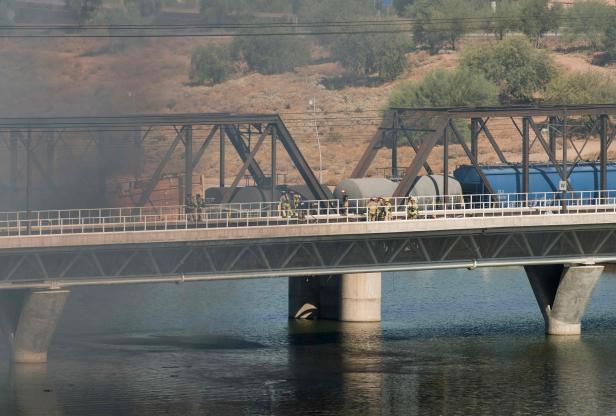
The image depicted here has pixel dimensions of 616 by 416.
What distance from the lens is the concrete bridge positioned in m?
84.8

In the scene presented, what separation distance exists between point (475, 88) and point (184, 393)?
371 feet

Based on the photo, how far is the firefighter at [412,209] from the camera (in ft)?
301

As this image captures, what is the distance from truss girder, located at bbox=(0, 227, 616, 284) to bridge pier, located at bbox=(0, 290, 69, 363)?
1150 millimetres

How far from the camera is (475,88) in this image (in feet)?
616

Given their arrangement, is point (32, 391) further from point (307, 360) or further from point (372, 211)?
point (372, 211)

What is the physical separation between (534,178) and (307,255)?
80.6 ft

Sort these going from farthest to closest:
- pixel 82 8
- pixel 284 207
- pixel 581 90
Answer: pixel 581 90 < pixel 82 8 < pixel 284 207

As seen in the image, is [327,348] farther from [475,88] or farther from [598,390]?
[475,88]

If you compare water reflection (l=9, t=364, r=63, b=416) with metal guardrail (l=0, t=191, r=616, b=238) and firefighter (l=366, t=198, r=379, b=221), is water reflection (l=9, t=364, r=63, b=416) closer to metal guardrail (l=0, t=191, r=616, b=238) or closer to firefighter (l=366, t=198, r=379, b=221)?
metal guardrail (l=0, t=191, r=616, b=238)

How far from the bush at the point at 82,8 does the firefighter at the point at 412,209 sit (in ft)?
279

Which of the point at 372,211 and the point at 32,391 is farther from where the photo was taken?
the point at 372,211

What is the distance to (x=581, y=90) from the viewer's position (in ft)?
625

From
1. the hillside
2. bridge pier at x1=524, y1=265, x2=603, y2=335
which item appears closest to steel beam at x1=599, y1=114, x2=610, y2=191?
bridge pier at x1=524, y1=265, x2=603, y2=335

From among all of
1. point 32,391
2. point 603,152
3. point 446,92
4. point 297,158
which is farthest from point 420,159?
point 446,92
